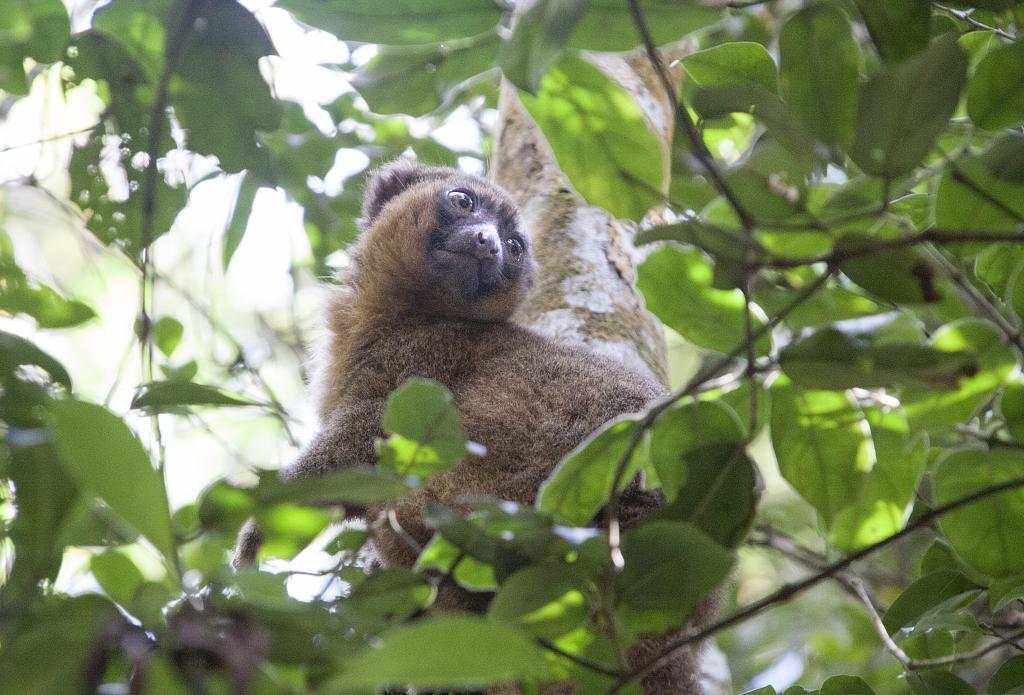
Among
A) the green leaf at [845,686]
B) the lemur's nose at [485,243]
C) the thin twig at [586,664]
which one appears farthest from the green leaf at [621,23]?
the lemur's nose at [485,243]

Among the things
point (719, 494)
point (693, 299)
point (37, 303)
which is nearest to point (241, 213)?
point (37, 303)

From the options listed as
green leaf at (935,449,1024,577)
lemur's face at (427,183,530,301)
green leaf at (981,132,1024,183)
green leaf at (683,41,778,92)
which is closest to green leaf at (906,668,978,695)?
green leaf at (935,449,1024,577)

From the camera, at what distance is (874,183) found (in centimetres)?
154

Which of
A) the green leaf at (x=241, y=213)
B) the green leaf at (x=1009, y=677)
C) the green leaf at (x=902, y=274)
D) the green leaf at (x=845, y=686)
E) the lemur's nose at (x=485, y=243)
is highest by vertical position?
the green leaf at (x=902, y=274)

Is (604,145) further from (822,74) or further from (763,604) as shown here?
(763,604)

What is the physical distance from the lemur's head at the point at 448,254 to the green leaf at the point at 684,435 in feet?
7.80

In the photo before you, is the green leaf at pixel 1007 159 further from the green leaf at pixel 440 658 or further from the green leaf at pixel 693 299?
the green leaf at pixel 440 658

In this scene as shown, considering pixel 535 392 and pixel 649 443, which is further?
pixel 535 392

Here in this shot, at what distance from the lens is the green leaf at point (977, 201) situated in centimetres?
160

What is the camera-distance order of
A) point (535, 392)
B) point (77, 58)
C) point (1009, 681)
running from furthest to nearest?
point (535, 392)
point (77, 58)
point (1009, 681)

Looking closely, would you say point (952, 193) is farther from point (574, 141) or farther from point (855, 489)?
point (574, 141)

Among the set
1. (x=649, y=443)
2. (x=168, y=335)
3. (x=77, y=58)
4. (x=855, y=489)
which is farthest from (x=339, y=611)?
(x=168, y=335)

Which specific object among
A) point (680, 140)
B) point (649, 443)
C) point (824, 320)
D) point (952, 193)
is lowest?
point (680, 140)

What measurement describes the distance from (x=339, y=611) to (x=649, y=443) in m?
0.72
